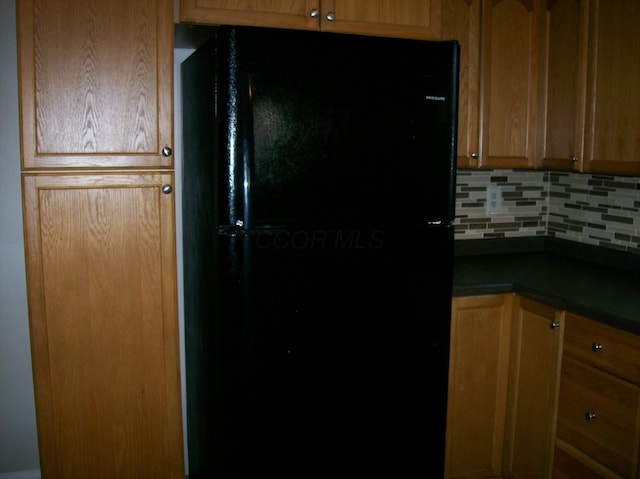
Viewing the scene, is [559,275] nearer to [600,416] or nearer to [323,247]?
[600,416]

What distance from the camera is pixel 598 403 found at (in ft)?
6.55

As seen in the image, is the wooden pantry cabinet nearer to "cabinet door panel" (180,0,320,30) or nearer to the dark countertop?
"cabinet door panel" (180,0,320,30)

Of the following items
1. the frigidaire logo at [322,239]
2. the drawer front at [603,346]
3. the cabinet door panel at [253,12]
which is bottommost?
the drawer front at [603,346]

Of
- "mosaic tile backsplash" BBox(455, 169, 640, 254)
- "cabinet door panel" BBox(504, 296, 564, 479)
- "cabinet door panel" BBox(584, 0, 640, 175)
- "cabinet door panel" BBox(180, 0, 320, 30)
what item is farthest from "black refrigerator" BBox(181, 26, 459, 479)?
"mosaic tile backsplash" BBox(455, 169, 640, 254)

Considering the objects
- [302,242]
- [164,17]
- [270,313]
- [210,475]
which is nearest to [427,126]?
[302,242]

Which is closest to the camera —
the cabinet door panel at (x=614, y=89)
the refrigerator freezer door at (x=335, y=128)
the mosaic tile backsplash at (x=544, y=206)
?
the refrigerator freezer door at (x=335, y=128)

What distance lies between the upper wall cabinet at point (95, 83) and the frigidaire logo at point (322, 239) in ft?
1.43

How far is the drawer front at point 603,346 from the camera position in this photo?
6.14 ft

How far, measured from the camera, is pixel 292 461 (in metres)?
1.95

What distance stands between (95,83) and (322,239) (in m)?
0.79

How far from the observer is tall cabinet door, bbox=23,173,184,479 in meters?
1.94

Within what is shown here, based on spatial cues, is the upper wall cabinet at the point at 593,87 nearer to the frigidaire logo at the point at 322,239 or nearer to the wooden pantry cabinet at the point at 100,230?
the frigidaire logo at the point at 322,239

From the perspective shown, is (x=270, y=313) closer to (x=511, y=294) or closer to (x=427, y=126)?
(x=427, y=126)

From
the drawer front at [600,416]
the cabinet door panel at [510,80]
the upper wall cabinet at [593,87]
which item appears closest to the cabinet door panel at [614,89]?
the upper wall cabinet at [593,87]
